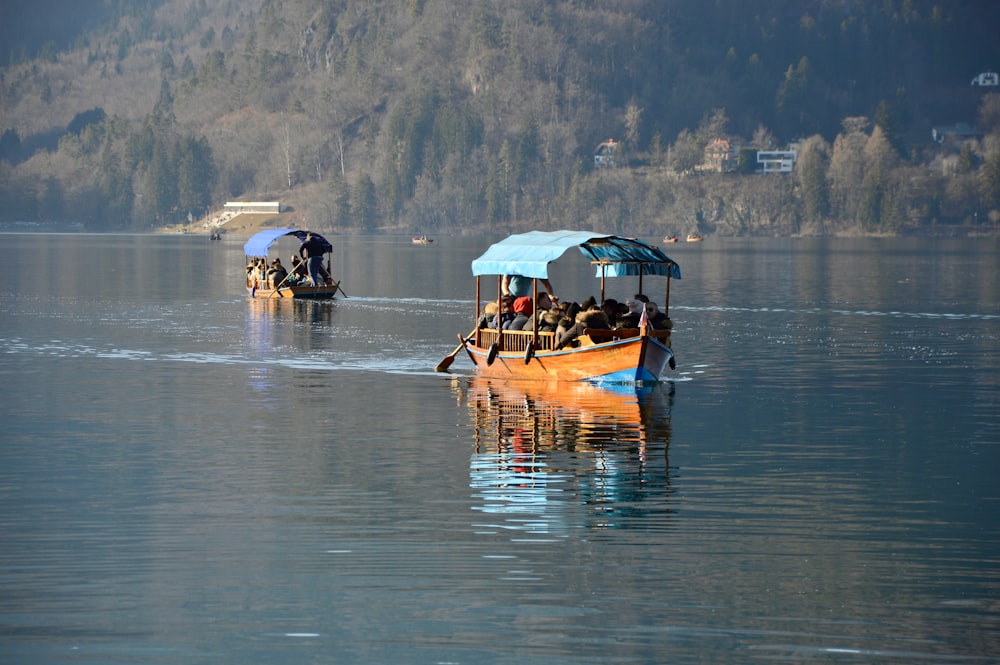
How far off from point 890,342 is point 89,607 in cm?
4510

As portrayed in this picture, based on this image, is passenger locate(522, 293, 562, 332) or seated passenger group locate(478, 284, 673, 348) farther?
passenger locate(522, 293, 562, 332)

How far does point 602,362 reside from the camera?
1683 inches

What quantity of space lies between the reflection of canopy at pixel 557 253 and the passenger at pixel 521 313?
1150mm

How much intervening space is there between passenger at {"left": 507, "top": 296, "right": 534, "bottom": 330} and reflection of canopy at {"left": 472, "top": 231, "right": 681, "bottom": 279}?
1150mm

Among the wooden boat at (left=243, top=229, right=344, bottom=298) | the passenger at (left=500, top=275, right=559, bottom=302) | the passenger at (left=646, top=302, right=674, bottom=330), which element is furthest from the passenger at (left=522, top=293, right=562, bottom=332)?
the wooden boat at (left=243, top=229, right=344, bottom=298)

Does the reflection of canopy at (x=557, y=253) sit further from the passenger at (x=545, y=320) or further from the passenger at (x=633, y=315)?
the passenger at (x=633, y=315)

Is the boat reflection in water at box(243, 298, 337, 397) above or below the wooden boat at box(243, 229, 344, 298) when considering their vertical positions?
below

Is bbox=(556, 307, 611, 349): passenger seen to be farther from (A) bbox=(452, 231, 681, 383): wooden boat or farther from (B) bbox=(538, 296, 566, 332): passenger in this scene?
(B) bbox=(538, 296, 566, 332): passenger

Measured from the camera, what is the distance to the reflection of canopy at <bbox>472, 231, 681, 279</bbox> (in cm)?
4553

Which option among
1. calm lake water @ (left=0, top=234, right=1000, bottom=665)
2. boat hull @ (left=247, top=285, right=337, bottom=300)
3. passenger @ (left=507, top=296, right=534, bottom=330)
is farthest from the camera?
boat hull @ (left=247, top=285, right=337, bottom=300)

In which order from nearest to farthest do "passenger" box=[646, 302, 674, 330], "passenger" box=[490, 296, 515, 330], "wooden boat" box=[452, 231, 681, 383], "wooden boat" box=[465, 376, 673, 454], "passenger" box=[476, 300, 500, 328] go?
"wooden boat" box=[465, 376, 673, 454] → "wooden boat" box=[452, 231, 681, 383] → "passenger" box=[646, 302, 674, 330] → "passenger" box=[490, 296, 515, 330] → "passenger" box=[476, 300, 500, 328]

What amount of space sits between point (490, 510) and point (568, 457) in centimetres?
563

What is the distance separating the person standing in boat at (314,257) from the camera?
8912 centimetres

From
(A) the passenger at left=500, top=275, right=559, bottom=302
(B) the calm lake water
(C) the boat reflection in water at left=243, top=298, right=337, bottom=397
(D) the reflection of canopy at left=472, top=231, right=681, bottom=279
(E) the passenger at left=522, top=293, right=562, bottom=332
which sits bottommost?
(B) the calm lake water
